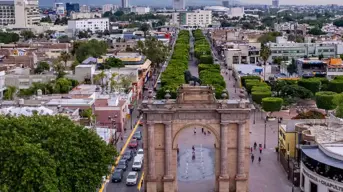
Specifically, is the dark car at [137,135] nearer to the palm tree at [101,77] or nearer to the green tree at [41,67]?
the palm tree at [101,77]

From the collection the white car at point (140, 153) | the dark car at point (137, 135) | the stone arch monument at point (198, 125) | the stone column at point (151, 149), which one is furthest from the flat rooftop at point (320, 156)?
the dark car at point (137, 135)

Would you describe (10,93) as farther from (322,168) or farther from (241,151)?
(322,168)

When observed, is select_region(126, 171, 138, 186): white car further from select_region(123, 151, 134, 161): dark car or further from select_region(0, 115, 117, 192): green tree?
select_region(0, 115, 117, 192): green tree

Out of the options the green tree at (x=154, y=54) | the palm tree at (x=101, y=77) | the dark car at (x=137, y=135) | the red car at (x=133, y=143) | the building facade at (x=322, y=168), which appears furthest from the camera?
the green tree at (x=154, y=54)


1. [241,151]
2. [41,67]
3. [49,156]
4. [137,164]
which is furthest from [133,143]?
[41,67]

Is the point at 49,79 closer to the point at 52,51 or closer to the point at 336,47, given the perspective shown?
the point at 52,51

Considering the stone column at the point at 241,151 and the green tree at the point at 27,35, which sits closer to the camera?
the stone column at the point at 241,151

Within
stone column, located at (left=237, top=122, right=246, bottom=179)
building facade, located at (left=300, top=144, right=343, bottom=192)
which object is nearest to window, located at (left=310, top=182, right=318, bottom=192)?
building facade, located at (left=300, top=144, right=343, bottom=192)
